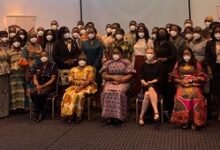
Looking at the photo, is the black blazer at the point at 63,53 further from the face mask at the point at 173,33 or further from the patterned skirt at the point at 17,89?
the face mask at the point at 173,33

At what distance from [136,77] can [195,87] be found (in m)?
1.29

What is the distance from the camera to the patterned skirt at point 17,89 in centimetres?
725

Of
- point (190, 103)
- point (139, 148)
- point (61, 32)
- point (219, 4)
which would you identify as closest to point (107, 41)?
point (61, 32)

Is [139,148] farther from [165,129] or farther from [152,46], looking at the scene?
[152,46]

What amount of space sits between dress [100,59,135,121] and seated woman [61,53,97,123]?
0.97 feet

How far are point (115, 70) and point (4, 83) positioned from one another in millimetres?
2000

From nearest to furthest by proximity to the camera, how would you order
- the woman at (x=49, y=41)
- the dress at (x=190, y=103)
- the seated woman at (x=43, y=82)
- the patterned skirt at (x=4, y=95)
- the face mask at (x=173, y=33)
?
the dress at (x=190, y=103) → the seated woman at (x=43, y=82) → the face mask at (x=173, y=33) → the patterned skirt at (x=4, y=95) → the woman at (x=49, y=41)

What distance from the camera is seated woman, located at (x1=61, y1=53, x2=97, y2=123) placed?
6.52 meters

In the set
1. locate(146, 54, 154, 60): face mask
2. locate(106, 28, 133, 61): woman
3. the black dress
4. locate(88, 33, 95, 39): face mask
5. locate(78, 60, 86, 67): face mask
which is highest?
locate(88, 33, 95, 39): face mask

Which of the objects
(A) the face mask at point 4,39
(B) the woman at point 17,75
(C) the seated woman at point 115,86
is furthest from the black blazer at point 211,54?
(A) the face mask at point 4,39

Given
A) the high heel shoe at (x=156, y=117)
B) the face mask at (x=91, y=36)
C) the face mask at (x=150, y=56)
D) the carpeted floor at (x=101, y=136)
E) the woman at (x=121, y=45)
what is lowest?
the carpeted floor at (x=101, y=136)

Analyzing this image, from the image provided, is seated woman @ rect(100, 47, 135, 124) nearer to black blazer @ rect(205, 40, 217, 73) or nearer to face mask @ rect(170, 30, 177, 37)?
face mask @ rect(170, 30, 177, 37)

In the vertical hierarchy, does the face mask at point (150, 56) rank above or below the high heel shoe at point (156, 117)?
above

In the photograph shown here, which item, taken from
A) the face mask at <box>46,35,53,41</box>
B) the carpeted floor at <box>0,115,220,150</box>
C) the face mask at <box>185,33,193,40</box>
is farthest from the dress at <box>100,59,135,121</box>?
the face mask at <box>46,35,53,41</box>
